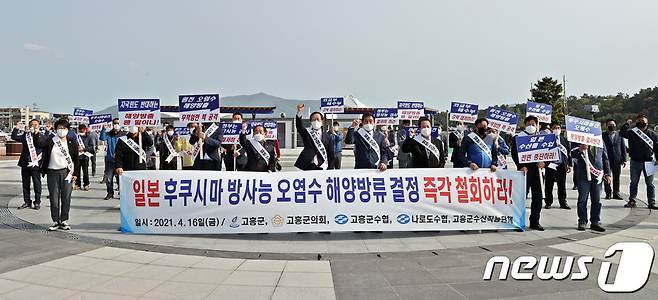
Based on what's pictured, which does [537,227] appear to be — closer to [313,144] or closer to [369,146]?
[369,146]

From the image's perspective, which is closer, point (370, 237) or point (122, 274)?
point (122, 274)

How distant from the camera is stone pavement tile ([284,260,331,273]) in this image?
5090 millimetres

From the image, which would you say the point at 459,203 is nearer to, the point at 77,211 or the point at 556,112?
the point at 77,211

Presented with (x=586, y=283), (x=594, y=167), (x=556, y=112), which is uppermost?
(x=556, y=112)

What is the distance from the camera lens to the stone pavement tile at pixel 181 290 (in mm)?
4227

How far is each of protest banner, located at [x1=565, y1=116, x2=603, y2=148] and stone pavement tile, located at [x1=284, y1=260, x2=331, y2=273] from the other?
461cm

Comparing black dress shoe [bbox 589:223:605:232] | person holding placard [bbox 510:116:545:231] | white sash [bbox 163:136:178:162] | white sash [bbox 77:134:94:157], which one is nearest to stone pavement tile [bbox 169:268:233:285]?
person holding placard [bbox 510:116:545:231]

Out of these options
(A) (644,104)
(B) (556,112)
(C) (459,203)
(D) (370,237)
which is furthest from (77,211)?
(A) (644,104)

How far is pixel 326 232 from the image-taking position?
275 inches

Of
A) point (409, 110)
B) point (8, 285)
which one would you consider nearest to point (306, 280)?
point (8, 285)

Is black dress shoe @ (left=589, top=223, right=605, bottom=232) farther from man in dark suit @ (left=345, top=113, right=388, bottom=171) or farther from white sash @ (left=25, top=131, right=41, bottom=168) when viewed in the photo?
white sash @ (left=25, top=131, right=41, bottom=168)

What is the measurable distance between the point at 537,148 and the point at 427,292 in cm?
396

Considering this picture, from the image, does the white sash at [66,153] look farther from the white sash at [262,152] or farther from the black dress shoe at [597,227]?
the black dress shoe at [597,227]

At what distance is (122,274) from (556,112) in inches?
2149
